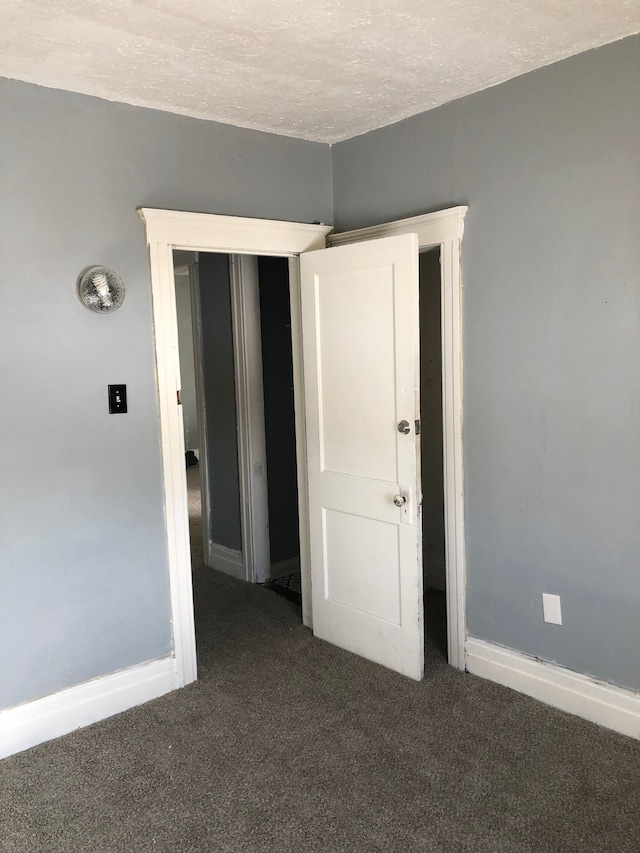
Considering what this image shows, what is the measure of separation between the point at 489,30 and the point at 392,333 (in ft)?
3.79

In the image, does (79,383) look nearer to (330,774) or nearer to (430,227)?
(430,227)

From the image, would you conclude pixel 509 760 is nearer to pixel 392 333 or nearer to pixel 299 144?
pixel 392 333

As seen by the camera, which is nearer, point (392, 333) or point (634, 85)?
point (634, 85)

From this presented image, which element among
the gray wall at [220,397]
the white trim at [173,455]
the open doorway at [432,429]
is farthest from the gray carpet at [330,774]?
the gray wall at [220,397]

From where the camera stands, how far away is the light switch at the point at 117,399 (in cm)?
272

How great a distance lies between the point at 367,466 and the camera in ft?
9.98

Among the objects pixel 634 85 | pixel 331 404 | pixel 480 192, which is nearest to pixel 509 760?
pixel 331 404

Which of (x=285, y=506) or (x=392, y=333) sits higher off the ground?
(x=392, y=333)

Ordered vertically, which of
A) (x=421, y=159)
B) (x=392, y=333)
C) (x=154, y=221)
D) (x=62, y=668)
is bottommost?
(x=62, y=668)

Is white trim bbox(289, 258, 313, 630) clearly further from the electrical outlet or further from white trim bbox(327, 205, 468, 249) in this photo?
the electrical outlet

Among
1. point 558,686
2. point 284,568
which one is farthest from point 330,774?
point 284,568

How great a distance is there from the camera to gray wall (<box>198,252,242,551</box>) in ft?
14.1

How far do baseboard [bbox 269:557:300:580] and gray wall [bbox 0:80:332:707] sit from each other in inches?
56.4

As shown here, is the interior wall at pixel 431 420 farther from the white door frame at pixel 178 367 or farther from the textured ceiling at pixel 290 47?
the textured ceiling at pixel 290 47
